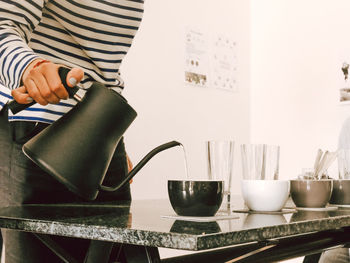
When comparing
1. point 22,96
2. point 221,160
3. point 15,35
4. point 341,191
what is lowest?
point 341,191

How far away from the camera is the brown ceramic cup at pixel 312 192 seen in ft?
3.38

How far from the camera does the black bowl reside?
29.6 inches

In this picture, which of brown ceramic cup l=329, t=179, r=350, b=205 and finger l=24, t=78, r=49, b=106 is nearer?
finger l=24, t=78, r=49, b=106

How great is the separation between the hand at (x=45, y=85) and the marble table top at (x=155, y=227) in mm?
199

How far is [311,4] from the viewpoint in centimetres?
314

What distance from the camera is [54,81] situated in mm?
744

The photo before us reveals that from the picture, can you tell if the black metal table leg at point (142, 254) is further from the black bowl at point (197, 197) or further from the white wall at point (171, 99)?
the white wall at point (171, 99)

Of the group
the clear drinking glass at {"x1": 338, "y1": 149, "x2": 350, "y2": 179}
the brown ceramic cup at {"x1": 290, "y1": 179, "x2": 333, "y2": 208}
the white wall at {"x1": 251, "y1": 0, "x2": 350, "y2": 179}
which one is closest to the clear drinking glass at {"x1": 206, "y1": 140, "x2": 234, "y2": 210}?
the brown ceramic cup at {"x1": 290, "y1": 179, "x2": 333, "y2": 208}

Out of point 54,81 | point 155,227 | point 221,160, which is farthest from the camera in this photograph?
point 221,160

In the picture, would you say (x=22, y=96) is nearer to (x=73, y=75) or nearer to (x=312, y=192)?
(x=73, y=75)

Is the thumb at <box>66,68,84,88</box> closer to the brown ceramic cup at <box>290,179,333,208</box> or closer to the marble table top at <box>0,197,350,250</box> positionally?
the marble table top at <box>0,197,350,250</box>

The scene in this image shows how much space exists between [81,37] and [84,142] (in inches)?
19.2

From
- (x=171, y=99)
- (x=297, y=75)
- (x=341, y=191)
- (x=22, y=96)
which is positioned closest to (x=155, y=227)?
(x=22, y=96)

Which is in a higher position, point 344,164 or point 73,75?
point 73,75
